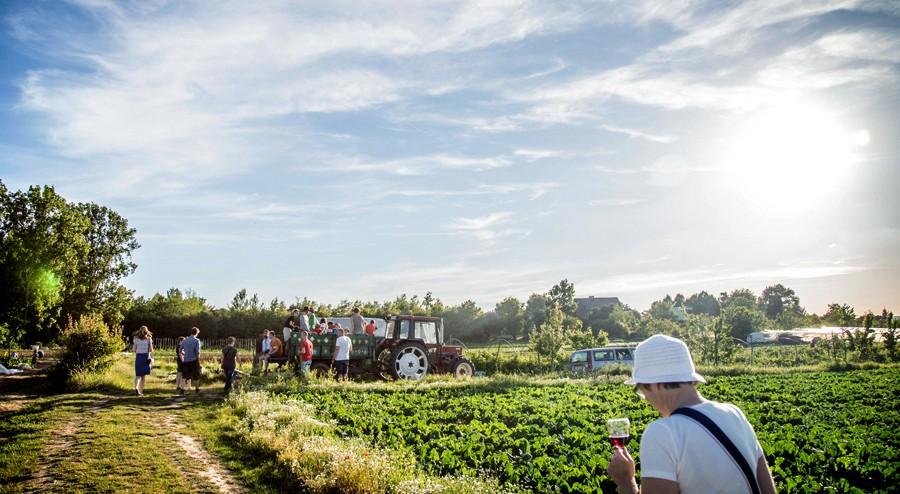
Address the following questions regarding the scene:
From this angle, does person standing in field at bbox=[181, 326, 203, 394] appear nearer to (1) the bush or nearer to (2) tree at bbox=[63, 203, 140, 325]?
(1) the bush

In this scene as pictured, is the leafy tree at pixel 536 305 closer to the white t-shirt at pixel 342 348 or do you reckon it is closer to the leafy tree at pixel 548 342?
the leafy tree at pixel 548 342

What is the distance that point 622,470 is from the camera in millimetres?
2959

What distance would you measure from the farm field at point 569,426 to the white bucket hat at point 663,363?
14.4 feet

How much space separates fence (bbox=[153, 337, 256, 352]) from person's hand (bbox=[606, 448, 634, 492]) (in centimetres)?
4372

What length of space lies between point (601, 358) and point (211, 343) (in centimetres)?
3230

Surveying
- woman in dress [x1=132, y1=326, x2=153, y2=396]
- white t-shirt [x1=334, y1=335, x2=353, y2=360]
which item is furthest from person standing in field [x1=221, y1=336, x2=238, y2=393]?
white t-shirt [x1=334, y1=335, x2=353, y2=360]

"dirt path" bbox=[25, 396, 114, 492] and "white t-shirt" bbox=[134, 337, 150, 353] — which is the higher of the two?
"white t-shirt" bbox=[134, 337, 150, 353]

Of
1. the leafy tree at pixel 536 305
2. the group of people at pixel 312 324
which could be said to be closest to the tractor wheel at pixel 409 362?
the group of people at pixel 312 324

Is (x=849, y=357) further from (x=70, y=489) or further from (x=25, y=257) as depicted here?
(x=25, y=257)

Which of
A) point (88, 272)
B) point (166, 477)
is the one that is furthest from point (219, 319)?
point (166, 477)

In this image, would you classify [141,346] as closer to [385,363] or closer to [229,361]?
[229,361]

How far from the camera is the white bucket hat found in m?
2.87

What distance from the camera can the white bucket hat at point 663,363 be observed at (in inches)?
113

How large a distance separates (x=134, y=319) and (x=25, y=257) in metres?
14.1
